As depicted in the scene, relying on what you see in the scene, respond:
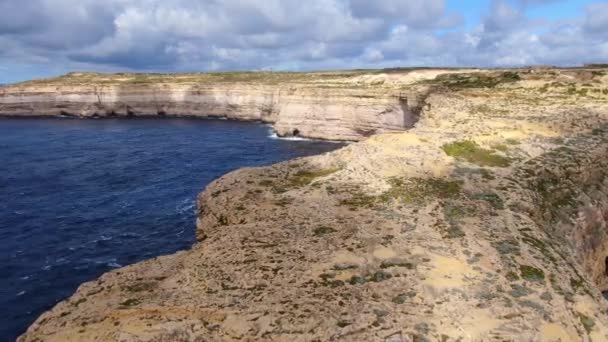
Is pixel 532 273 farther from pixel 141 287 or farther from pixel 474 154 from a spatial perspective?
pixel 141 287

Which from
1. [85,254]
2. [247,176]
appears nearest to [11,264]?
[85,254]

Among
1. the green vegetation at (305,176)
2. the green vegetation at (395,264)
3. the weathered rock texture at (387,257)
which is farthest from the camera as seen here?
the green vegetation at (305,176)

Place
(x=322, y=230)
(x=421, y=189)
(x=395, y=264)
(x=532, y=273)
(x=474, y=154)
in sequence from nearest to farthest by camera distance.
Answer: (x=532, y=273)
(x=395, y=264)
(x=322, y=230)
(x=421, y=189)
(x=474, y=154)

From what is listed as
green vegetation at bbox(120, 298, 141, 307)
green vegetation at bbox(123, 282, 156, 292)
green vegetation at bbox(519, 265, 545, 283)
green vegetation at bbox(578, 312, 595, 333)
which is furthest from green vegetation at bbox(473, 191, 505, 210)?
green vegetation at bbox(120, 298, 141, 307)

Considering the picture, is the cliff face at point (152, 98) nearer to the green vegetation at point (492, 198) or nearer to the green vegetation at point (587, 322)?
the green vegetation at point (492, 198)

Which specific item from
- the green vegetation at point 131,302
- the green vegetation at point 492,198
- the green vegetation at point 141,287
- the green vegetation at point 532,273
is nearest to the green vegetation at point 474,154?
the green vegetation at point 492,198

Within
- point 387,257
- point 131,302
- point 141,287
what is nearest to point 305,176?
point 387,257
